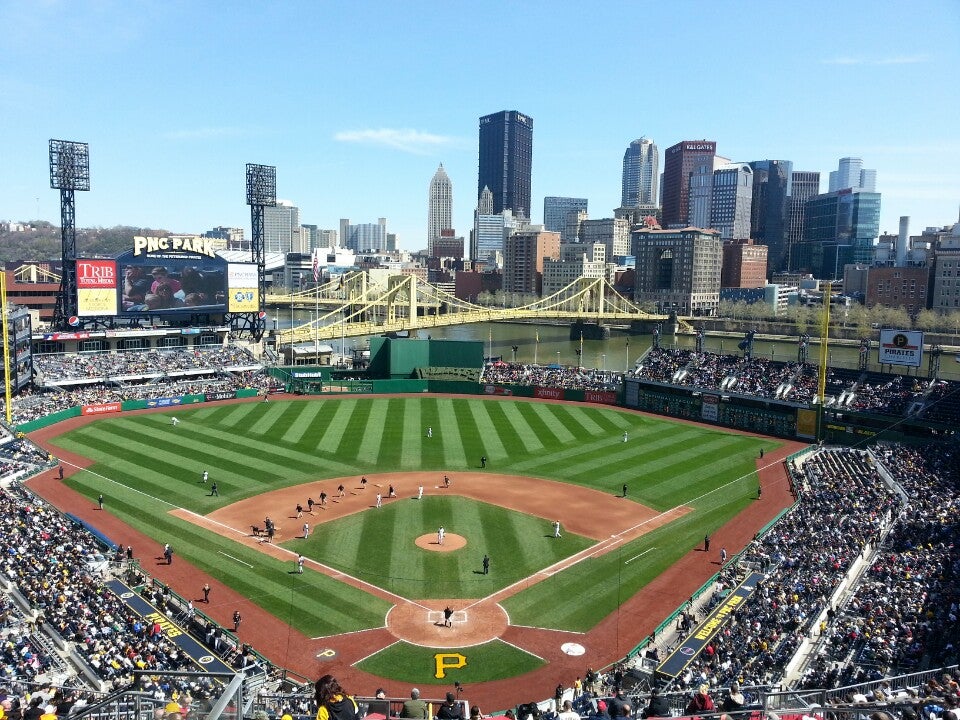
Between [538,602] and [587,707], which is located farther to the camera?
[538,602]

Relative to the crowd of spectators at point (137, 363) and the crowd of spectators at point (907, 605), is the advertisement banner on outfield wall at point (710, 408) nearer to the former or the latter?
the crowd of spectators at point (907, 605)

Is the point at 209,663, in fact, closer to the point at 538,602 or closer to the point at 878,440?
the point at 538,602

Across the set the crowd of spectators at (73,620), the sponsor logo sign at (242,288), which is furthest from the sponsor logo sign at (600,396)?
the crowd of spectators at (73,620)

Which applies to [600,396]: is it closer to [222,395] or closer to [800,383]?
[800,383]

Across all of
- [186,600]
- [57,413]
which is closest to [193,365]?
[57,413]

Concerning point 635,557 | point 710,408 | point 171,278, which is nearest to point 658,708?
point 635,557

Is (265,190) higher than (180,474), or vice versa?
(265,190)

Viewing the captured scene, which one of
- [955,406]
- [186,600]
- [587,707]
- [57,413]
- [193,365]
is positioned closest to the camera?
[587,707]
